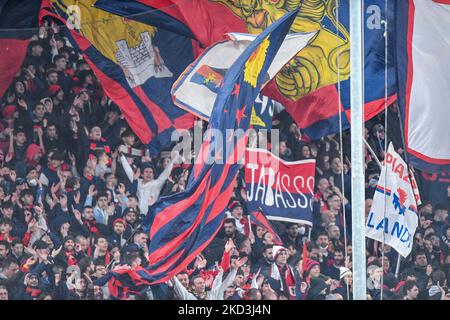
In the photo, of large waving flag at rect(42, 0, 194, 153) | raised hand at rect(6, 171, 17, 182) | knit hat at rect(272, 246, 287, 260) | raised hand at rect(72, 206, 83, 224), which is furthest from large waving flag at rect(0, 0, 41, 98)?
knit hat at rect(272, 246, 287, 260)

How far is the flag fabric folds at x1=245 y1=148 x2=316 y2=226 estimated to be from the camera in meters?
13.3

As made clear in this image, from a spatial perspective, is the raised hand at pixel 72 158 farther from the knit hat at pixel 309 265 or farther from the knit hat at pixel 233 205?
the knit hat at pixel 309 265

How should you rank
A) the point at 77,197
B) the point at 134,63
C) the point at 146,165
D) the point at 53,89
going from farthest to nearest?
the point at 134,63 < the point at 53,89 < the point at 146,165 < the point at 77,197

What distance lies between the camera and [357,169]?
8836mm

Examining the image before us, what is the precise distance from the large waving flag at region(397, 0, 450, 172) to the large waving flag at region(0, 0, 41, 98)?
4.31 metres

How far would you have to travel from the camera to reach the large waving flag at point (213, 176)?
941 cm

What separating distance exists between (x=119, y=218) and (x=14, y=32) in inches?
103

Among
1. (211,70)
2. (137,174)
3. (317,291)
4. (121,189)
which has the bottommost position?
(317,291)

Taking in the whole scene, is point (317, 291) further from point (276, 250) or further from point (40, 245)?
point (40, 245)

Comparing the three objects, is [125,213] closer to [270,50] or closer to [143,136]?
[143,136]

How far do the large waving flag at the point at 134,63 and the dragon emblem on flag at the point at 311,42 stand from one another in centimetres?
92

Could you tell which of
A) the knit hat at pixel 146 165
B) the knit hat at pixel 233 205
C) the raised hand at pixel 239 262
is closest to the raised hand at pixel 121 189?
the knit hat at pixel 146 165

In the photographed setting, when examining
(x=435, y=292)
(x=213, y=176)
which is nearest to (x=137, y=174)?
(x=435, y=292)

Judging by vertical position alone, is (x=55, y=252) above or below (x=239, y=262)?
above
